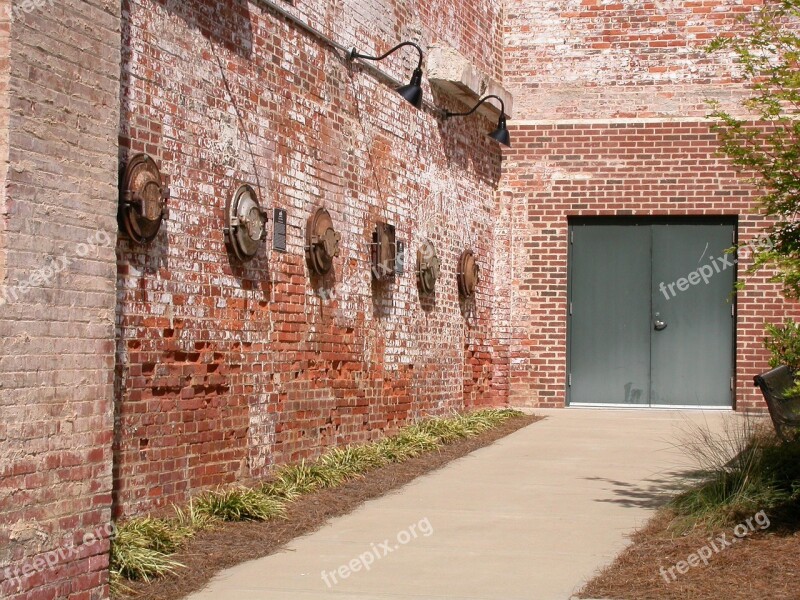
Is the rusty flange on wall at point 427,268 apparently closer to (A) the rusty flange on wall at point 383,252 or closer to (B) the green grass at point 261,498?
(A) the rusty flange on wall at point 383,252

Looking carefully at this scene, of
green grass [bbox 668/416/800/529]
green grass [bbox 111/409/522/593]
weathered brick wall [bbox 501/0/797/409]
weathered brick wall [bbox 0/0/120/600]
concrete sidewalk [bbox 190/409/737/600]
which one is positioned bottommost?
concrete sidewalk [bbox 190/409/737/600]

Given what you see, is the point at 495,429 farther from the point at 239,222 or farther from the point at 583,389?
the point at 239,222

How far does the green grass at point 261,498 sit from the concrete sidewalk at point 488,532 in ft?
1.37

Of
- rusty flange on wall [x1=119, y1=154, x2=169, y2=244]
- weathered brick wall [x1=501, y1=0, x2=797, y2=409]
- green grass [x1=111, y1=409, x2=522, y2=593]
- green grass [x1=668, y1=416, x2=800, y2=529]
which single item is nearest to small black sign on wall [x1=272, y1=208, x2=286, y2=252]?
green grass [x1=111, y1=409, x2=522, y2=593]

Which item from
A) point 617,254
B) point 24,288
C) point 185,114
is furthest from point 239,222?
point 617,254

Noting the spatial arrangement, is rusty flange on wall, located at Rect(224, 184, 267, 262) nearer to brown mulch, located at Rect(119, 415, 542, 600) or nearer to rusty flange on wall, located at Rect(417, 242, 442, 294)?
brown mulch, located at Rect(119, 415, 542, 600)

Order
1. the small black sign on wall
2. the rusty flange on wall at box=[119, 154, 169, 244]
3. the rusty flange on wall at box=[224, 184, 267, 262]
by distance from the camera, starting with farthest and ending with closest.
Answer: the small black sign on wall, the rusty flange on wall at box=[224, 184, 267, 262], the rusty flange on wall at box=[119, 154, 169, 244]

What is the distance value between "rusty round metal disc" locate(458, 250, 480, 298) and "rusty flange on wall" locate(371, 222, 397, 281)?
103 inches

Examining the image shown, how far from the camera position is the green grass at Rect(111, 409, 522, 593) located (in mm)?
6438

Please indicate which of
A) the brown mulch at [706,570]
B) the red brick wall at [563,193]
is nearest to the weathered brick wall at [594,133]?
the red brick wall at [563,193]

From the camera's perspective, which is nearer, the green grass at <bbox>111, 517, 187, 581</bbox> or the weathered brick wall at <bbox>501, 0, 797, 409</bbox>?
the green grass at <bbox>111, 517, 187, 581</bbox>

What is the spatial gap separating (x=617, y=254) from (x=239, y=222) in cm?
920

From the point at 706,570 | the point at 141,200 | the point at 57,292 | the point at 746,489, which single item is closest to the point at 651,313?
the point at 746,489

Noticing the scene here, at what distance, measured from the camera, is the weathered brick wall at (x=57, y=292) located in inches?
209
